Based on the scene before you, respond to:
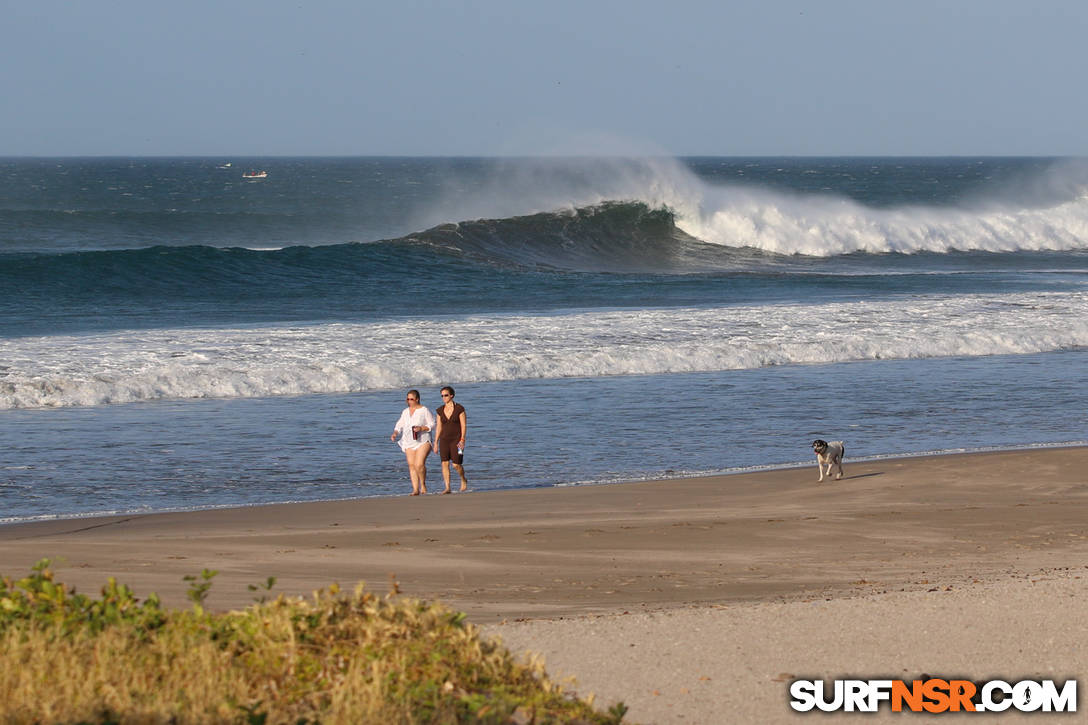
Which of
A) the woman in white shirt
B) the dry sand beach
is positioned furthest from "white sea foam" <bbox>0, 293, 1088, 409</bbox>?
the dry sand beach

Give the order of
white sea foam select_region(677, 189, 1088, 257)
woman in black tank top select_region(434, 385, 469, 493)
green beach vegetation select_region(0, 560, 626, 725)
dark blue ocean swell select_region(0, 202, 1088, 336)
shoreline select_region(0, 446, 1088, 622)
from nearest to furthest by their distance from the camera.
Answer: green beach vegetation select_region(0, 560, 626, 725) → shoreline select_region(0, 446, 1088, 622) → woman in black tank top select_region(434, 385, 469, 493) → dark blue ocean swell select_region(0, 202, 1088, 336) → white sea foam select_region(677, 189, 1088, 257)

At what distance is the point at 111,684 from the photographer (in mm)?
3963

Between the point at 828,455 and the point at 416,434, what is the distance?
364cm

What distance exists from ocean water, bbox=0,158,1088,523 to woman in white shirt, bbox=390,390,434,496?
34 centimetres

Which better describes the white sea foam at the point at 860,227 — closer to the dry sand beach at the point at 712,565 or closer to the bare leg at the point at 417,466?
the dry sand beach at the point at 712,565

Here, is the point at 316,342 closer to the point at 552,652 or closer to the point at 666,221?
the point at 552,652

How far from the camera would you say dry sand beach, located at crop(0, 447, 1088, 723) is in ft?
17.5

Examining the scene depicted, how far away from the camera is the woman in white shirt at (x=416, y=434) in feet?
37.0

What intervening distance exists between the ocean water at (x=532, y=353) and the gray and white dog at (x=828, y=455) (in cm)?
103

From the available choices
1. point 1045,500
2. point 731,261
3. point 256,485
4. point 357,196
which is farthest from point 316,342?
point 357,196

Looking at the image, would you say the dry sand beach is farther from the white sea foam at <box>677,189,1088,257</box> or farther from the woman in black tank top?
the white sea foam at <box>677,189,1088,257</box>

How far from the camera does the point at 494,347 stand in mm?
19203

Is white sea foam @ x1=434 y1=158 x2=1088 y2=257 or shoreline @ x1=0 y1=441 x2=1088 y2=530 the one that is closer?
shoreline @ x1=0 y1=441 x2=1088 y2=530

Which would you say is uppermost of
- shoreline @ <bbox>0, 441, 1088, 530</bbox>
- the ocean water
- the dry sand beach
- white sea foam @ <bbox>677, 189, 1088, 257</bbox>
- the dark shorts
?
white sea foam @ <bbox>677, 189, 1088, 257</bbox>
